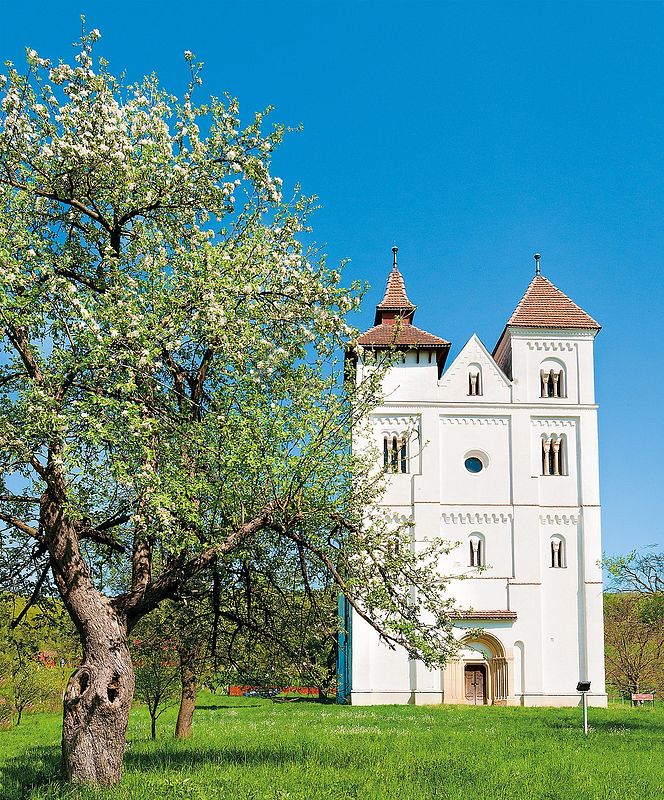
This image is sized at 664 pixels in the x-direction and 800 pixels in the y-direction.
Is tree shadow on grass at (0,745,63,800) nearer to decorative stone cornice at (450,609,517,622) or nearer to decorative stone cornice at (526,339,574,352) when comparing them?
decorative stone cornice at (450,609,517,622)

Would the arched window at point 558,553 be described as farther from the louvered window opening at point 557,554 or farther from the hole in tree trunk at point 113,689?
the hole in tree trunk at point 113,689

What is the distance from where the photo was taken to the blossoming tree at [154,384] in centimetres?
1198

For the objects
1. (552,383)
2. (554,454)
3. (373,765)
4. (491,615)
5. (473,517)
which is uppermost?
(552,383)

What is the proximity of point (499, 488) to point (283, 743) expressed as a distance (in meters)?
35.2

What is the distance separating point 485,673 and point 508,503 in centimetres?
961

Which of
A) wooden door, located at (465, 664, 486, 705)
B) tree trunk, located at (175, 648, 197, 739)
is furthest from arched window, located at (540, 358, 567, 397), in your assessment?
tree trunk, located at (175, 648, 197, 739)

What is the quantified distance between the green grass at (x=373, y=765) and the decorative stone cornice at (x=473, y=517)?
26.6 metres

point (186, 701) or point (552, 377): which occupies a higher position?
point (552, 377)

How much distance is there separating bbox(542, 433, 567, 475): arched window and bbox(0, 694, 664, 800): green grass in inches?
1130

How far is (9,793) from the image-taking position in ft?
42.5

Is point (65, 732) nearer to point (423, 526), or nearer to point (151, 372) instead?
point (151, 372)

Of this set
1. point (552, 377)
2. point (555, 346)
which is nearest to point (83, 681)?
point (552, 377)

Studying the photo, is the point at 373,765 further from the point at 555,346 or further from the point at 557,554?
the point at 555,346

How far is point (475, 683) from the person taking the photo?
172 ft
